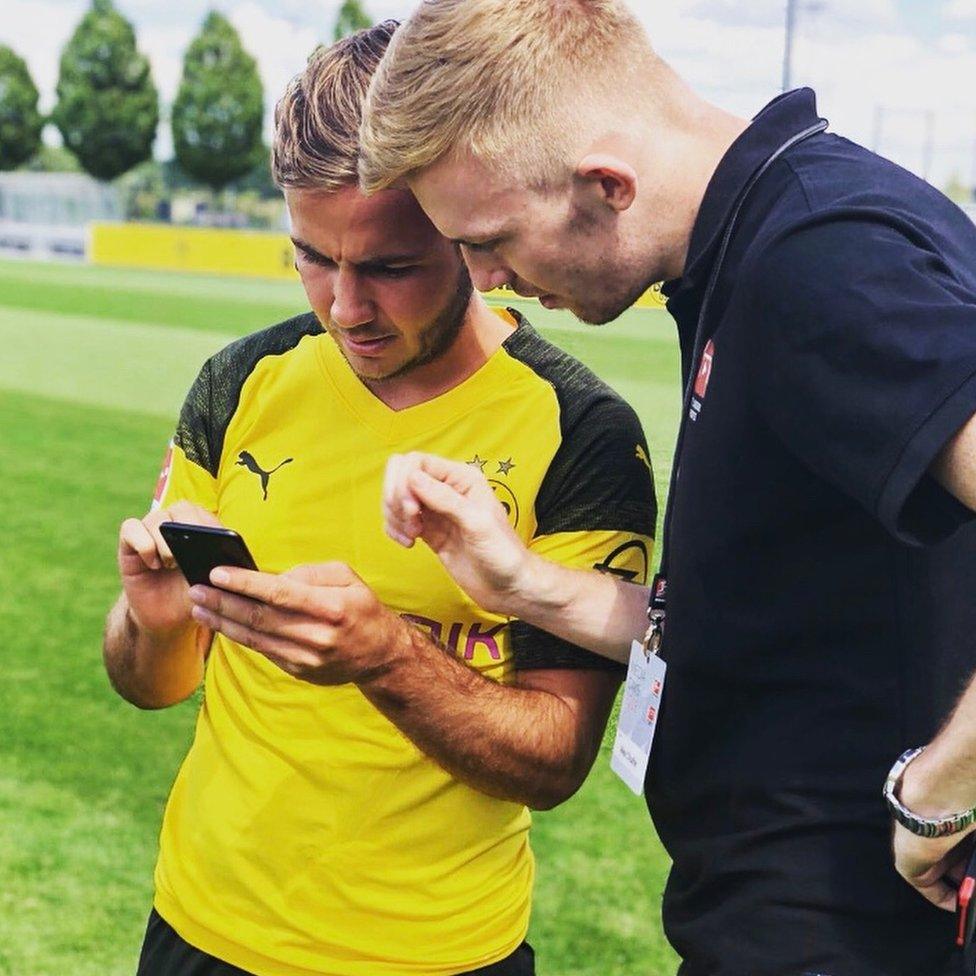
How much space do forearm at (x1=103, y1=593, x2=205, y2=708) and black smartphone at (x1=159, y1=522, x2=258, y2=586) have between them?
0.36m

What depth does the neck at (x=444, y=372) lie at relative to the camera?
7.64 feet

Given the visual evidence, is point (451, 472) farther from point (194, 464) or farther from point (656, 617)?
point (194, 464)

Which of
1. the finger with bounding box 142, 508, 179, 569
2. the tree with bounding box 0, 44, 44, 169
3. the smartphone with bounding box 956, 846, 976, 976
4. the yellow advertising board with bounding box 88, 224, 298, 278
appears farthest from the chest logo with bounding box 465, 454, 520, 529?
the tree with bounding box 0, 44, 44, 169

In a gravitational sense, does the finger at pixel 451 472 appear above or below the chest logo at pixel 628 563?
above

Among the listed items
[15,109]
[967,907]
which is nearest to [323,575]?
[967,907]

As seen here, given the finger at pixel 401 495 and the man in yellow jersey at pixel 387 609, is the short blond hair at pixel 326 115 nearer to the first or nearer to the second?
the man in yellow jersey at pixel 387 609

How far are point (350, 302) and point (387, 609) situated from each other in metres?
0.46

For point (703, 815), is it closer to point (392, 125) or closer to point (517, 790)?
point (517, 790)

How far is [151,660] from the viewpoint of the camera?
2432mm

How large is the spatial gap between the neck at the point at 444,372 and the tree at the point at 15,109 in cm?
6443

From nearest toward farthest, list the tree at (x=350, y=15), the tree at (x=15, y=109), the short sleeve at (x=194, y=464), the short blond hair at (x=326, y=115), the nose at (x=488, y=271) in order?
the nose at (x=488, y=271) < the short blond hair at (x=326, y=115) < the short sleeve at (x=194, y=464) < the tree at (x=350, y=15) < the tree at (x=15, y=109)

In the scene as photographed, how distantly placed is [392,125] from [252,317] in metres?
20.6

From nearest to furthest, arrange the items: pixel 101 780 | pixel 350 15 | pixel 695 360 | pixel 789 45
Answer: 1. pixel 695 360
2. pixel 789 45
3. pixel 101 780
4. pixel 350 15

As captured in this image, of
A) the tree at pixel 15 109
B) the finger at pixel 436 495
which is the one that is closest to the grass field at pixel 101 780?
the finger at pixel 436 495
